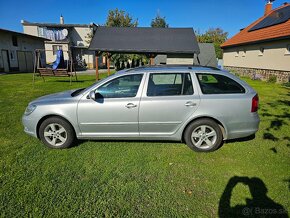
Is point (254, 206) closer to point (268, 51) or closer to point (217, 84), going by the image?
point (217, 84)

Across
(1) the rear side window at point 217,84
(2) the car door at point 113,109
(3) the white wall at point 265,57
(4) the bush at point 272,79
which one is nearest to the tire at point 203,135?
(1) the rear side window at point 217,84

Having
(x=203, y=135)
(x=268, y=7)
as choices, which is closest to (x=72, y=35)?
(x=268, y=7)

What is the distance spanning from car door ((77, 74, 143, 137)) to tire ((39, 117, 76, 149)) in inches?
10.7

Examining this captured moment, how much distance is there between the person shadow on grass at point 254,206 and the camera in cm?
253

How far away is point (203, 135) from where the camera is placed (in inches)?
159

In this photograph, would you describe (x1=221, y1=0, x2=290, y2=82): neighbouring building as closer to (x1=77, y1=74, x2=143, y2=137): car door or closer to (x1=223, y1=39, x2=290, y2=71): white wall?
(x1=223, y1=39, x2=290, y2=71): white wall

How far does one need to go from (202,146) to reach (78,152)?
2.44 meters

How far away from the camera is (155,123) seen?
4000 millimetres

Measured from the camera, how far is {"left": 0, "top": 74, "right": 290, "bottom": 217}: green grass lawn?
2.64m

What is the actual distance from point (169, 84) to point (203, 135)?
1.20 m

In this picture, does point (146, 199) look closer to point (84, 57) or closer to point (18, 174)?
point (18, 174)

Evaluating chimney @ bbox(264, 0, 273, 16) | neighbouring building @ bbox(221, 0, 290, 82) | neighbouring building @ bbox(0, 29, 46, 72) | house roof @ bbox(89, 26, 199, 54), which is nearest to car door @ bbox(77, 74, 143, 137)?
house roof @ bbox(89, 26, 199, 54)

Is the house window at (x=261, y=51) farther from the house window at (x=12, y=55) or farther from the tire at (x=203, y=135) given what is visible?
the house window at (x=12, y=55)

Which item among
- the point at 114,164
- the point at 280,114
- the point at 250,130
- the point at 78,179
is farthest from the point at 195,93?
the point at 280,114
